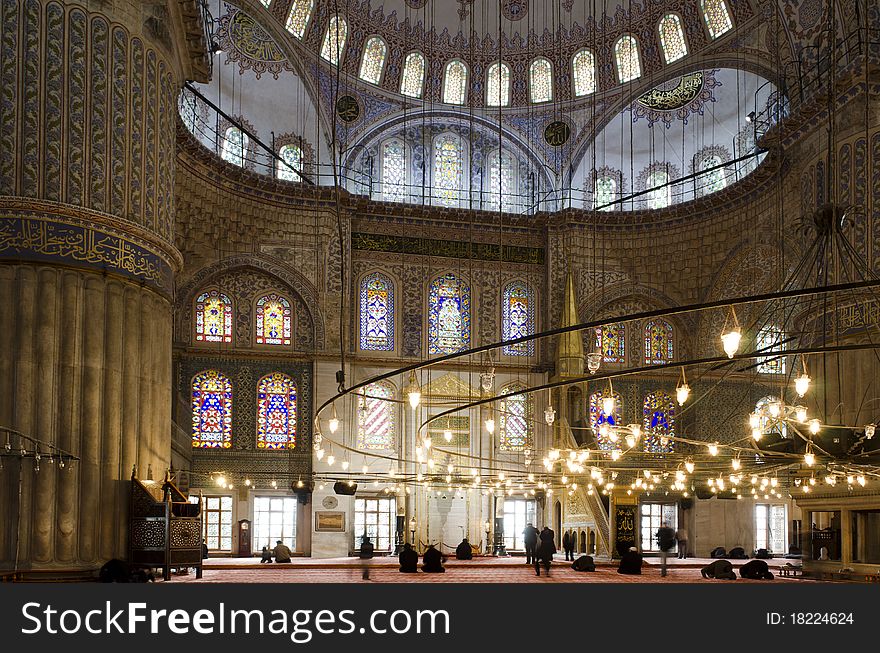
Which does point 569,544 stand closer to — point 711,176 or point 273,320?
point 273,320

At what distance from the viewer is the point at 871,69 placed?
1716cm

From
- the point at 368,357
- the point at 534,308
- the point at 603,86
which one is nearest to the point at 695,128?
the point at 603,86

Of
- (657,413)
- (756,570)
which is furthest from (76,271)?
(657,413)

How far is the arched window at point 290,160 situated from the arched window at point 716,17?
922 cm

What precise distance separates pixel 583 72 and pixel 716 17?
3.64 m

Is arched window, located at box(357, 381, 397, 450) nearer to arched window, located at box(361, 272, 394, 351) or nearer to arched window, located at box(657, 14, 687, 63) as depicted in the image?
arched window, located at box(361, 272, 394, 351)

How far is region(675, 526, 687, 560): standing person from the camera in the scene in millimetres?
23625

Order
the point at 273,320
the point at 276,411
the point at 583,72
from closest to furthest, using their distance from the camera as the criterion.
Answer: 1. the point at 276,411
2. the point at 273,320
3. the point at 583,72

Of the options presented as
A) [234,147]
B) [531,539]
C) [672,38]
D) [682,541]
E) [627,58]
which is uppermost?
[672,38]

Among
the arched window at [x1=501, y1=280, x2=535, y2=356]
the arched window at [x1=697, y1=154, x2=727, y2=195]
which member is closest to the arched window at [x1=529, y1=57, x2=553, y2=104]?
the arched window at [x1=697, y1=154, x2=727, y2=195]

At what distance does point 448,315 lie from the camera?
80.5 feet
